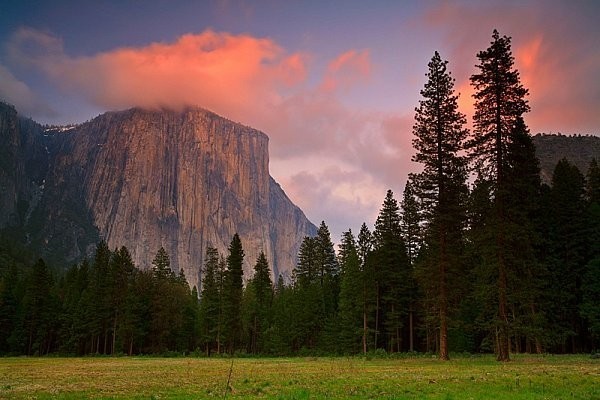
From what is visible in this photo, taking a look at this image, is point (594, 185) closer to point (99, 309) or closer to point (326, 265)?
point (326, 265)

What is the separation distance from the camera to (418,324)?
183 ft

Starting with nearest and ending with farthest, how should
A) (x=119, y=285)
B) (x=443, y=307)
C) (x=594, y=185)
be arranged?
(x=443, y=307), (x=594, y=185), (x=119, y=285)

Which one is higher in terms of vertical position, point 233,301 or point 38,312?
point 233,301

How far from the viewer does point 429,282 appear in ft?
106

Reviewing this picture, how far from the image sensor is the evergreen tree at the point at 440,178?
3238cm

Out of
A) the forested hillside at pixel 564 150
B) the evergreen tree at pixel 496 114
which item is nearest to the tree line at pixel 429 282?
the evergreen tree at pixel 496 114

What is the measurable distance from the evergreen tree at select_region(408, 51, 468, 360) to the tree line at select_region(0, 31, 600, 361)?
0.31ft

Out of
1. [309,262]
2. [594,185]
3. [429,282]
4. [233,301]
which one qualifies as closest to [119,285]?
[233,301]

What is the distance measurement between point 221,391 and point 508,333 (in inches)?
745

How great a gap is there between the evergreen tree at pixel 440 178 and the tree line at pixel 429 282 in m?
0.10

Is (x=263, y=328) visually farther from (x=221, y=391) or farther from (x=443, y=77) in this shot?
(x=221, y=391)

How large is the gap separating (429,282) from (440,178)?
7142 millimetres

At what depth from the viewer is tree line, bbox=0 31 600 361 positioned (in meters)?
29.6

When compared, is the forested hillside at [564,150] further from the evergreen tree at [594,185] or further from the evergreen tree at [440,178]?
the evergreen tree at [440,178]
